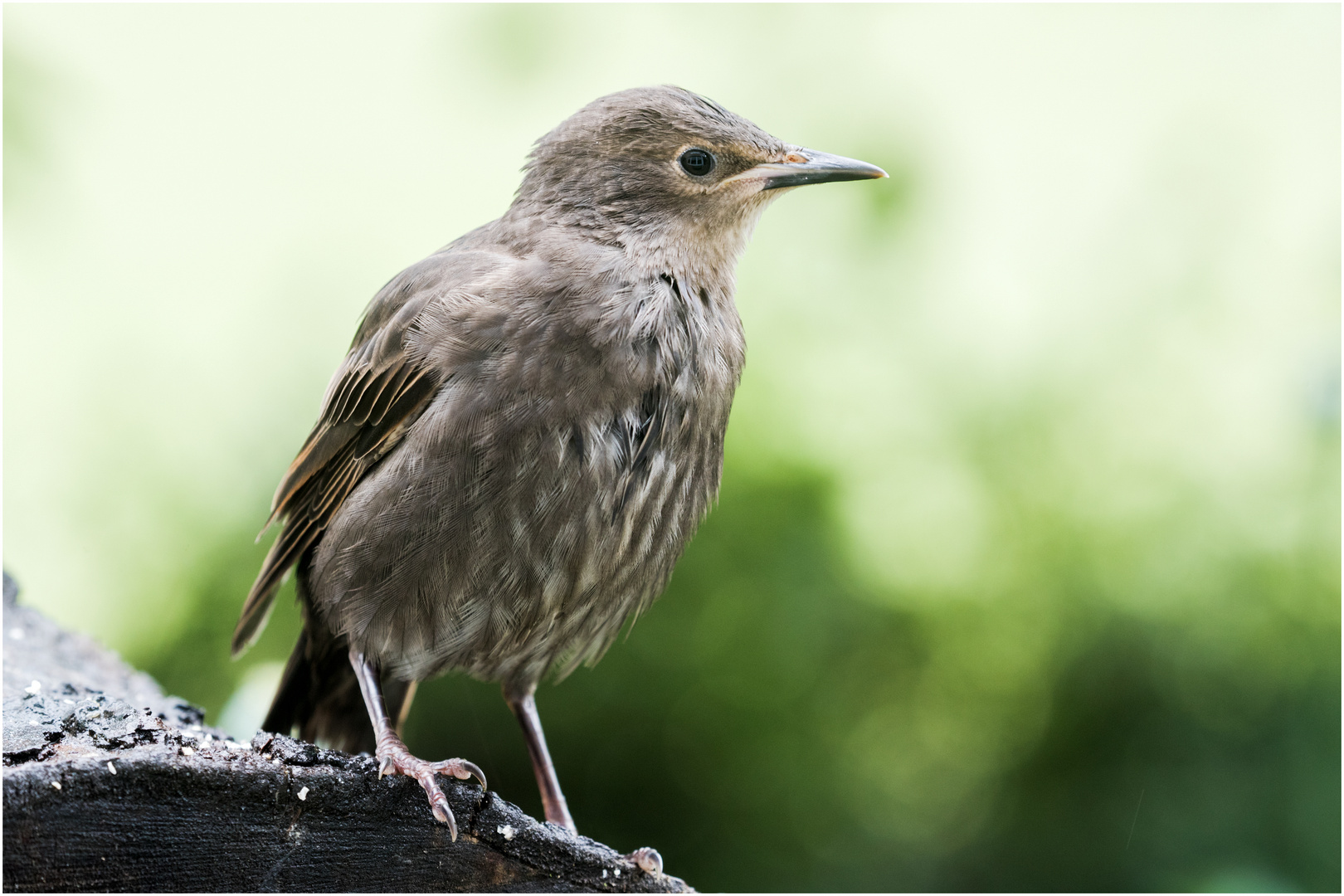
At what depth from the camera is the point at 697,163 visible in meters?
2.90

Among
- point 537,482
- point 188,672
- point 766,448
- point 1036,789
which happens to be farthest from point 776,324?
point 188,672

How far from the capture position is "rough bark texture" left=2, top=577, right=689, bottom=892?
1883 millimetres

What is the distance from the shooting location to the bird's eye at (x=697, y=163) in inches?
114

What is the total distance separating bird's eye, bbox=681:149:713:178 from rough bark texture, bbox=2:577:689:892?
1584 millimetres

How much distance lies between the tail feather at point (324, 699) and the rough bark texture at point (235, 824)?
764mm

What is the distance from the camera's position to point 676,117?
289 cm

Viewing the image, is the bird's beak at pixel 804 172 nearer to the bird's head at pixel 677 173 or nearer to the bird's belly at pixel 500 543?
the bird's head at pixel 677 173

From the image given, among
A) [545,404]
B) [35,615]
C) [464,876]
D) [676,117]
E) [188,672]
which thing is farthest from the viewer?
[188,672]

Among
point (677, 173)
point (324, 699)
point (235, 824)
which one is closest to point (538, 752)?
point (324, 699)

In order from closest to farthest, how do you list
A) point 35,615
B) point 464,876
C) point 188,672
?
1. point 464,876
2. point 35,615
3. point 188,672

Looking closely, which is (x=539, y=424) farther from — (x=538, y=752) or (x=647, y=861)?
(x=538, y=752)

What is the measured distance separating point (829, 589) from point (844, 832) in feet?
2.96

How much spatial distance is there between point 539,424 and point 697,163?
2.80ft

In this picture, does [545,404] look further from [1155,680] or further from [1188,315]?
[1188,315]
